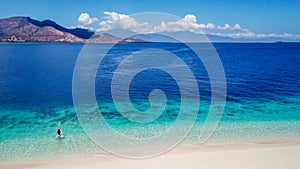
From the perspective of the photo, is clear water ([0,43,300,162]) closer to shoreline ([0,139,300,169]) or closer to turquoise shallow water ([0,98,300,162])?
turquoise shallow water ([0,98,300,162])

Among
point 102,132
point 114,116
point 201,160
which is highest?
point 114,116

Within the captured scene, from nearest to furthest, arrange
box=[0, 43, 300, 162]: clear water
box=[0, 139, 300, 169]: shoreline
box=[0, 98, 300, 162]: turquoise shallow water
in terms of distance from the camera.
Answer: box=[0, 139, 300, 169]: shoreline → box=[0, 98, 300, 162]: turquoise shallow water → box=[0, 43, 300, 162]: clear water

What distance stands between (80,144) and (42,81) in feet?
90.2

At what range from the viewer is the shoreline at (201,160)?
47.2 ft

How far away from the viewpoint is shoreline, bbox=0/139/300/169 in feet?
47.2

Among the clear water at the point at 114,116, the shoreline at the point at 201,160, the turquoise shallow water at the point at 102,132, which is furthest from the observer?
the clear water at the point at 114,116

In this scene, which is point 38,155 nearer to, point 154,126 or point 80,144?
point 80,144

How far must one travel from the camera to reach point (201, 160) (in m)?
15.0

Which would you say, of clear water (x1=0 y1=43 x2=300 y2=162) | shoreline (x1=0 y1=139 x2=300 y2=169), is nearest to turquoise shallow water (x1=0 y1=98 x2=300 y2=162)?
clear water (x1=0 y1=43 x2=300 y2=162)

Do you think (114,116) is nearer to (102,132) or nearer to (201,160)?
(102,132)

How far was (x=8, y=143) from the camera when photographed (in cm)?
1758

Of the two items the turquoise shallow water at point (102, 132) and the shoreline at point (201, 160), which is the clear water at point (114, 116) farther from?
the shoreline at point (201, 160)

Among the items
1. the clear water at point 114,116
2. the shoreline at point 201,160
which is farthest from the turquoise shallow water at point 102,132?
the shoreline at point 201,160

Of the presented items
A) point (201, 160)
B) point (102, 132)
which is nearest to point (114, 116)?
point (102, 132)
